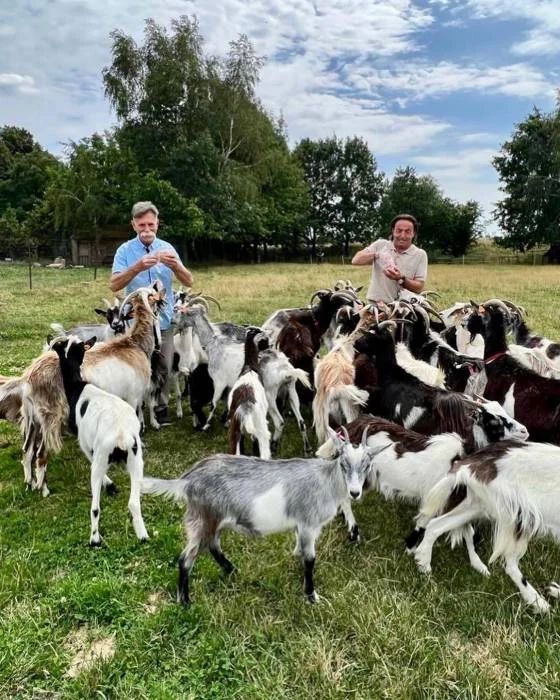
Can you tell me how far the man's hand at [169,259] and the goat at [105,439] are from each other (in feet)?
5.40

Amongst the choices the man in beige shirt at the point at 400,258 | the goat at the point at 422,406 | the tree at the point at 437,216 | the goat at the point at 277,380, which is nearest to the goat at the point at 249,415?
the goat at the point at 277,380

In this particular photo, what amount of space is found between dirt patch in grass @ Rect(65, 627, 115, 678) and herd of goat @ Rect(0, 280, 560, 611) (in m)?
0.56

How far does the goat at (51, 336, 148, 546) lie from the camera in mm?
3656

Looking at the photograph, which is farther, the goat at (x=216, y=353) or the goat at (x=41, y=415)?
the goat at (x=216, y=353)

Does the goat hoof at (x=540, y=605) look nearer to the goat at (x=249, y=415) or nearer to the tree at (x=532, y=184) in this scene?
the goat at (x=249, y=415)

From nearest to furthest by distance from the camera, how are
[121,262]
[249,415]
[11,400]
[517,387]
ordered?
[517,387] → [249,415] → [11,400] → [121,262]

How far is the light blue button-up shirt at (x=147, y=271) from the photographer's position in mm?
5422

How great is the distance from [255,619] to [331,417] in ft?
6.61

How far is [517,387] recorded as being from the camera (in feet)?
14.1

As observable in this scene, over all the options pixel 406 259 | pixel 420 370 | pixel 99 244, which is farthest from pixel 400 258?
pixel 99 244

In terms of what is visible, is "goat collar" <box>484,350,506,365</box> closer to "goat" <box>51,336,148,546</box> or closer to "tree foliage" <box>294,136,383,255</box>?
"goat" <box>51,336,148,546</box>

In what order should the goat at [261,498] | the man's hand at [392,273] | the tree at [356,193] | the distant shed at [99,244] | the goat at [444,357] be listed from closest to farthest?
1. the goat at [261,498]
2. the goat at [444,357]
3. the man's hand at [392,273]
4. the distant shed at [99,244]
5. the tree at [356,193]

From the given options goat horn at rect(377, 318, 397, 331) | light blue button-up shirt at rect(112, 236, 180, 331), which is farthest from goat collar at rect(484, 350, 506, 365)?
light blue button-up shirt at rect(112, 236, 180, 331)

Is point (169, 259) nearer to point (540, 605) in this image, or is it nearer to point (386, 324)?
point (386, 324)
